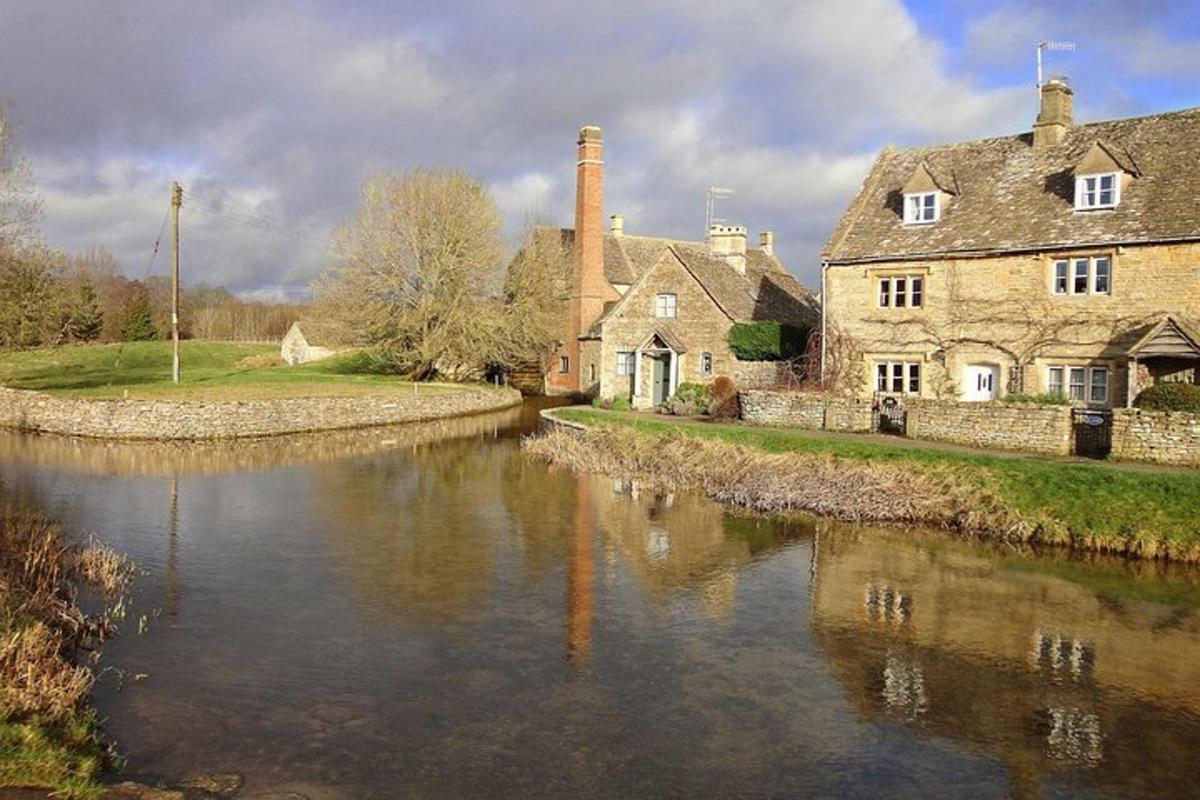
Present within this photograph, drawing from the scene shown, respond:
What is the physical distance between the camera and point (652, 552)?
17.7 metres

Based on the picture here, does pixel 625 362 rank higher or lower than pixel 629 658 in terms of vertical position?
higher

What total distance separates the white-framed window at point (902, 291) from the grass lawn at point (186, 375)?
23.2 metres

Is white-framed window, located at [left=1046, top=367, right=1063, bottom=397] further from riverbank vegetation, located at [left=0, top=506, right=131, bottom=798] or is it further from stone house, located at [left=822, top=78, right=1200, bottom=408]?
riverbank vegetation, located at [left=0, top=506, right=131, bottom=798]

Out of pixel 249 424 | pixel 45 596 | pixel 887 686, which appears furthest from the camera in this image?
pixel 249 424

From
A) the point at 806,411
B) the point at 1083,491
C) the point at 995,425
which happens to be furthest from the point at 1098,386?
the point at 1083,491

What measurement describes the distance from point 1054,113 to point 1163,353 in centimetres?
992

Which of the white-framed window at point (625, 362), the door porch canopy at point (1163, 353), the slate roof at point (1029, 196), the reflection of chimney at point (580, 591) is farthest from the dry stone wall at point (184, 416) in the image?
the door porch canopy at point (1163, 353)

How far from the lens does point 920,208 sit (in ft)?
102

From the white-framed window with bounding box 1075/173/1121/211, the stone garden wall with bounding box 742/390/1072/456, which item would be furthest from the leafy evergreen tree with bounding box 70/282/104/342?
the white-framed window with bounding box 1075/173/1121/211

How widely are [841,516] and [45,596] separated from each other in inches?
612

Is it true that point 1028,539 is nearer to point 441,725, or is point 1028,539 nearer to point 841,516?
point 841,516

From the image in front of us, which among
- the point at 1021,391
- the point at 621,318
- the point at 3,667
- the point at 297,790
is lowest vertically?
the point at 297,790

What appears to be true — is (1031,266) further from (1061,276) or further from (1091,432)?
(1091,432)

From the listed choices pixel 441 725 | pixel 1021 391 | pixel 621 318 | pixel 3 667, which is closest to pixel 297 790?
pixel 441 725
